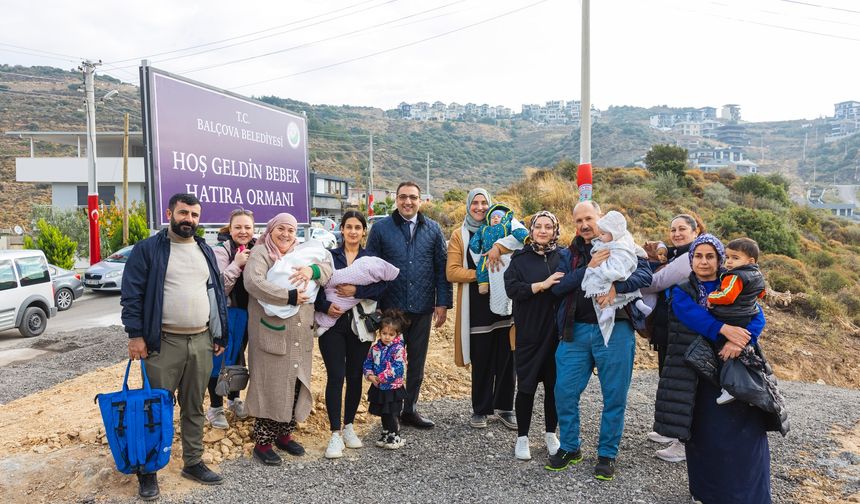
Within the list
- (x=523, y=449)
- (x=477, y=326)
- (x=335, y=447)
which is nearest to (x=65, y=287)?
(x=335, y=447)

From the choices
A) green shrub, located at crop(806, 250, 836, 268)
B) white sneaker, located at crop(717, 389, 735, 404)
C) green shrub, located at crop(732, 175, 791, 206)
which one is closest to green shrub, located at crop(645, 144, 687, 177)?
green shrub, located at crop(732, 175, 791, 206)

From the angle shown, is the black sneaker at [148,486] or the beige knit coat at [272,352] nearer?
the black sneaker at [148,486]

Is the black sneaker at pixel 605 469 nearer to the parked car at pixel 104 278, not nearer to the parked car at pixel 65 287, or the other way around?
the parked car at pixel 65 287

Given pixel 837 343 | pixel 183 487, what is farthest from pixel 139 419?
pixel 837 343

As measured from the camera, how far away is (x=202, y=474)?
3717 mm

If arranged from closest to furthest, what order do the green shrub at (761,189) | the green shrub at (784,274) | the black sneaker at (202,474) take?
the black sneaker at (202,474)
the green shrub at (784,274)
the green shrub at (761,189)

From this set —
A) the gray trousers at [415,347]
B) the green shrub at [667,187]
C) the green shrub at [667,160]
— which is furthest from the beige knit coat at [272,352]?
the green shrub at [667,160]

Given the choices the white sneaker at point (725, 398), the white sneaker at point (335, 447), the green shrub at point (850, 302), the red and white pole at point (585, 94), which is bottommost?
the green shrub at point (850, 302)

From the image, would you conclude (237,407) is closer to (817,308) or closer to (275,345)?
(275,345)

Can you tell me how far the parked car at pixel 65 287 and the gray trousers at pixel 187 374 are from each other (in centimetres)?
1211

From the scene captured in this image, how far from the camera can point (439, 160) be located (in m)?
88.3

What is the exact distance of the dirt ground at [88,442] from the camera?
361cm

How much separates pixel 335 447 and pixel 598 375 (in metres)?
1.94

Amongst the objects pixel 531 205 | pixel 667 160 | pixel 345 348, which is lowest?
pixel 345 348
